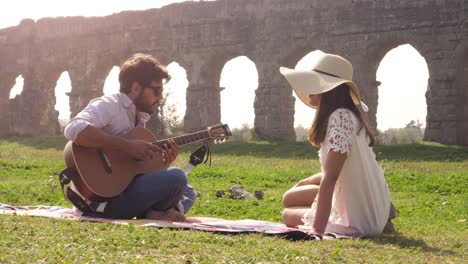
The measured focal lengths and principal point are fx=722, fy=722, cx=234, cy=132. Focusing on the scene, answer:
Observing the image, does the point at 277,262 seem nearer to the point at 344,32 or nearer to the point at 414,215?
the point at 414,215

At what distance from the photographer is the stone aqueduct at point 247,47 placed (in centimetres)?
1831

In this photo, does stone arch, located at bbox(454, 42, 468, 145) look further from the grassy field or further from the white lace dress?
the white lace dress

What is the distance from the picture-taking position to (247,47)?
2152 centimetres

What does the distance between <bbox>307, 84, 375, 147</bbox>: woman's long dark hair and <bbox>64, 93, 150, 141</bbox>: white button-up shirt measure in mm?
1447

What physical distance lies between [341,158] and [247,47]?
55.0ft


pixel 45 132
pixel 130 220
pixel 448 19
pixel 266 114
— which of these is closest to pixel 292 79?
pixel 130 220

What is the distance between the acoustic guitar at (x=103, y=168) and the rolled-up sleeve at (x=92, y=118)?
155 mm

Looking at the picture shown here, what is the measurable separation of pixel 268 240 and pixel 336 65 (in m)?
1.42

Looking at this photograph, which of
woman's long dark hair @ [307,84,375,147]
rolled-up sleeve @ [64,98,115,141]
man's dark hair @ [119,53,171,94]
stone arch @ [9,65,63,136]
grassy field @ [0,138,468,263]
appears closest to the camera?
grassy field @ [0,138,468,263]

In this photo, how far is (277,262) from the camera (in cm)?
396

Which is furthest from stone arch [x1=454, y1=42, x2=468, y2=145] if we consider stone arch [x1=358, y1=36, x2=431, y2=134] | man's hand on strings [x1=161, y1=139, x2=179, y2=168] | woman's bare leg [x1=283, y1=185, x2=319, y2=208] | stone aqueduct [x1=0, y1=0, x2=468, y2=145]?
man's hand on strings [x1=161, y1=139, x2=179, y2=168]

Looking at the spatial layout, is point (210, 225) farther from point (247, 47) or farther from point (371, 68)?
point (247, 47)

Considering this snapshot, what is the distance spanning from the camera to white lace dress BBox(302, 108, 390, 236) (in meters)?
5.03

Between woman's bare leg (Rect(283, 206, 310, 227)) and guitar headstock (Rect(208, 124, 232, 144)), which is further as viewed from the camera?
guitar headstock (Rect(208, 124, 232, 144))
